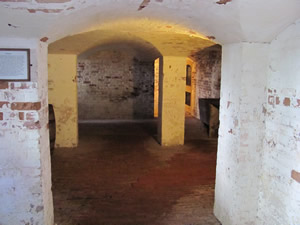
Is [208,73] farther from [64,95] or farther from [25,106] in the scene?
[25,106]

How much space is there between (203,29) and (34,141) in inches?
75.5

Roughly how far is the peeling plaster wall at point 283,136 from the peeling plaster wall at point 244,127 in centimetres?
7

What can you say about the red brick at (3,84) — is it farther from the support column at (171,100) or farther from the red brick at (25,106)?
the support column at (171,100)

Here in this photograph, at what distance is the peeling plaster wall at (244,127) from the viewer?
254 cm

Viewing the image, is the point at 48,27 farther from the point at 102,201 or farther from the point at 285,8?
the point at 102,201

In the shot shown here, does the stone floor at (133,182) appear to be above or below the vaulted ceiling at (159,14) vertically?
below

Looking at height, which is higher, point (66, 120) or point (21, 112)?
point (21, 112)

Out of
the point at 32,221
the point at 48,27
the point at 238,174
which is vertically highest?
the point at 48,27

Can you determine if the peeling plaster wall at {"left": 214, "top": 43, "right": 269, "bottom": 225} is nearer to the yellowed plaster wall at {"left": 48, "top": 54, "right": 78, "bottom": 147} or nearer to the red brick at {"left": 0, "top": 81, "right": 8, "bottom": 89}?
the red brick at {"left": 0, "top": 81, "right": 8, "bottom": 89}

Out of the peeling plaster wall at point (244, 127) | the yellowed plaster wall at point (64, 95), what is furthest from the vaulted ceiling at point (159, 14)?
the yellowed plaster wall at point (64, 95)

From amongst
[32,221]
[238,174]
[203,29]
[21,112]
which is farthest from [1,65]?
[238,174]

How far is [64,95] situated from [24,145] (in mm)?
3851

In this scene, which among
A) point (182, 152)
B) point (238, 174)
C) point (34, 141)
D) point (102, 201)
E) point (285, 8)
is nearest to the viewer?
point (285, 8)

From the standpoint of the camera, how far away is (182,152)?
225 inches
